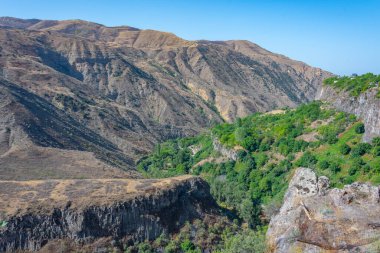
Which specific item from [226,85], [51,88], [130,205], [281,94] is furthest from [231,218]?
[281,94]

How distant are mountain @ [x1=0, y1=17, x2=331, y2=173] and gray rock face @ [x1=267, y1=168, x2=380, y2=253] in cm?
6898

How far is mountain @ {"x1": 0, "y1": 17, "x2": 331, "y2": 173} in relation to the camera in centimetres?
10306

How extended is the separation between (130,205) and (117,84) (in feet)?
303

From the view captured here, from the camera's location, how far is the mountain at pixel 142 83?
103062 mm

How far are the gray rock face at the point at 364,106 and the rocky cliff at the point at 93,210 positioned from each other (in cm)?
2207

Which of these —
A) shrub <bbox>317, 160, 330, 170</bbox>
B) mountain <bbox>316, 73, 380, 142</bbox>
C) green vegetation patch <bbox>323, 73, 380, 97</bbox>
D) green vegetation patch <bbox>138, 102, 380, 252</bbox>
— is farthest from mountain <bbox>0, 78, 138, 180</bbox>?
green vegetation patch <bbox>323, 73, 380, 97</bbox>

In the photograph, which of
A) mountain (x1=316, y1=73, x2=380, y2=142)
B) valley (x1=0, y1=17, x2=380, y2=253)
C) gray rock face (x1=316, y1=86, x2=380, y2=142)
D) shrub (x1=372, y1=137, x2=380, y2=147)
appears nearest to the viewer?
valley (x1=0, y1=17, x2=380, y2=253)

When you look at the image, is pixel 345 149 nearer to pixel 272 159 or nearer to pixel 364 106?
pixel 364 106

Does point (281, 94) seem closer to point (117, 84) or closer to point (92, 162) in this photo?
point (117, 84)

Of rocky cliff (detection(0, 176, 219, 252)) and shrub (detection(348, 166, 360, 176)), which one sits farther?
shrub (detection(348, 166, 360, 176))

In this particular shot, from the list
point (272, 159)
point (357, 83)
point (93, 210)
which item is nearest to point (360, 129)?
point (357, 83)

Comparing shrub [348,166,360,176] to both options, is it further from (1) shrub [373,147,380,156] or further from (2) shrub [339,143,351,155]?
(2) shrub [339,143,351,155]

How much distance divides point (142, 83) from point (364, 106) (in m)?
84.5

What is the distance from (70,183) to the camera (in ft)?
160
